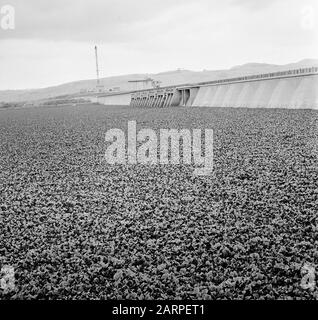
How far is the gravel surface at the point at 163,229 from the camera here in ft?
14.2

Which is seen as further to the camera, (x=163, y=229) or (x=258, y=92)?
(x=258, y=92)

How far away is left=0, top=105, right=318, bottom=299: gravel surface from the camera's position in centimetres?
434

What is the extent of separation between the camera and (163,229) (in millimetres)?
6008

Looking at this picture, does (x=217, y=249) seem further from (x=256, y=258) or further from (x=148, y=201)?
(x=148, y=201)

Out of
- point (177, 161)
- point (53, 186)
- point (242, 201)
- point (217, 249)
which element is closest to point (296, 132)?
point (177, 161)

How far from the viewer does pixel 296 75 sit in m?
27.3

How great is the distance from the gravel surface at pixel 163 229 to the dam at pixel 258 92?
15896mm

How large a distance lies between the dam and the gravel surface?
15.9m

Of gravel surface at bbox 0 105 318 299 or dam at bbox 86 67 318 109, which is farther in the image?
dam at bbox 86 67 318 109

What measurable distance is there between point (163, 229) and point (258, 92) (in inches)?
1118

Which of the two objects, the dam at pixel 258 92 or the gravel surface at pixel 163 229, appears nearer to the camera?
the gravel surface at pixel 163 229

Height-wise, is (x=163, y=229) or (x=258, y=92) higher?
(x=258, y=92)
